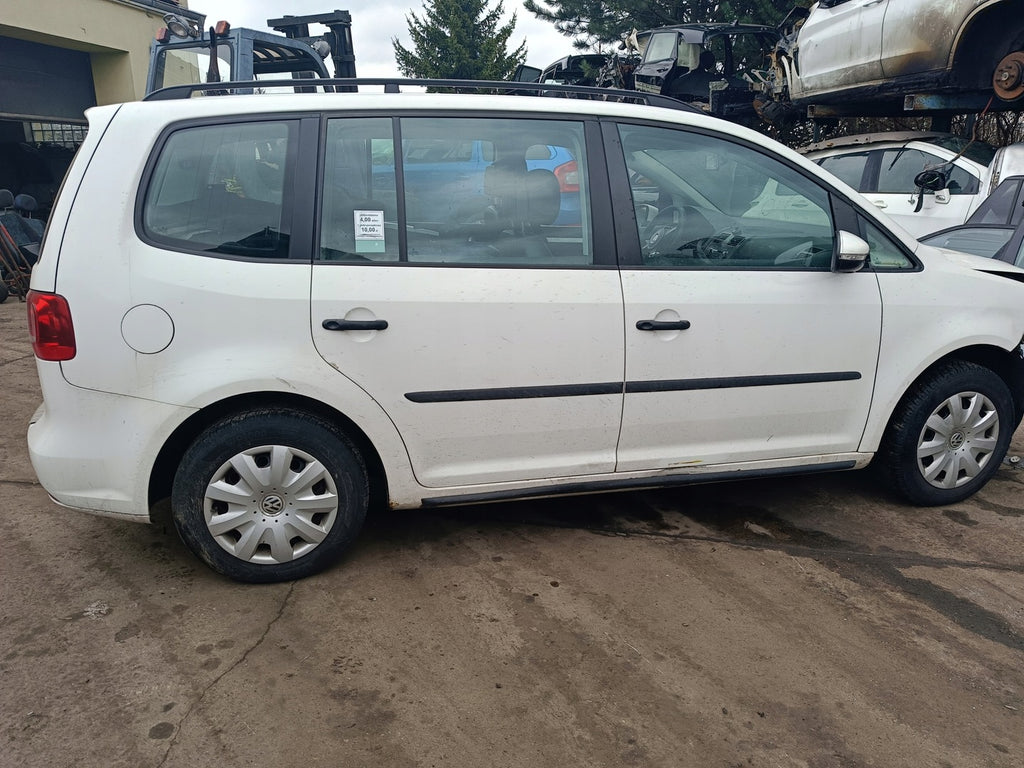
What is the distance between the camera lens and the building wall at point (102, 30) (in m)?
12.8

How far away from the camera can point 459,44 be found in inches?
1549

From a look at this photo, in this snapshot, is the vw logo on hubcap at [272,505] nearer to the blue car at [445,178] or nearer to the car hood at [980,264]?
the blue car at [445,178]

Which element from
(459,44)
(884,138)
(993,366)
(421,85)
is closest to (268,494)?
(421,85)

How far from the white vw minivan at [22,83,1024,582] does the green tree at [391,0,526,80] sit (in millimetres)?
37173

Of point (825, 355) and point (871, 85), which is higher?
point (871, 85)

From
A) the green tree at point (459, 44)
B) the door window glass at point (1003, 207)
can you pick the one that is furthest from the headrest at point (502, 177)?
the green tree at point (459, 44)

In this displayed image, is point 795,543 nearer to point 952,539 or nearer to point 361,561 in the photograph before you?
Result: point 952,539

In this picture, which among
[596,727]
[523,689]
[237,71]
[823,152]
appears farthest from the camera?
[823,152]

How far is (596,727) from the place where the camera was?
91.1 inches

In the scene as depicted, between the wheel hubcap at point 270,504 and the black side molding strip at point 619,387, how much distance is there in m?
0.48

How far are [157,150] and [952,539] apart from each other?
3.55m

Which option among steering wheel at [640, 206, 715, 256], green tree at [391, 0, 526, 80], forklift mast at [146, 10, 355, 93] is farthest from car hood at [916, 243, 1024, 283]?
green tree at [391, 0, 526, 80]

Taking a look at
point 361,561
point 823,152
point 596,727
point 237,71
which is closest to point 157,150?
point 361,561

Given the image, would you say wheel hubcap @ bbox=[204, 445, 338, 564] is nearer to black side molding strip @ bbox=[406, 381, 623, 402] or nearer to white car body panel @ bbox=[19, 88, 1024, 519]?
white car body panel @ bbox=[19, 88, 1024, 519]
